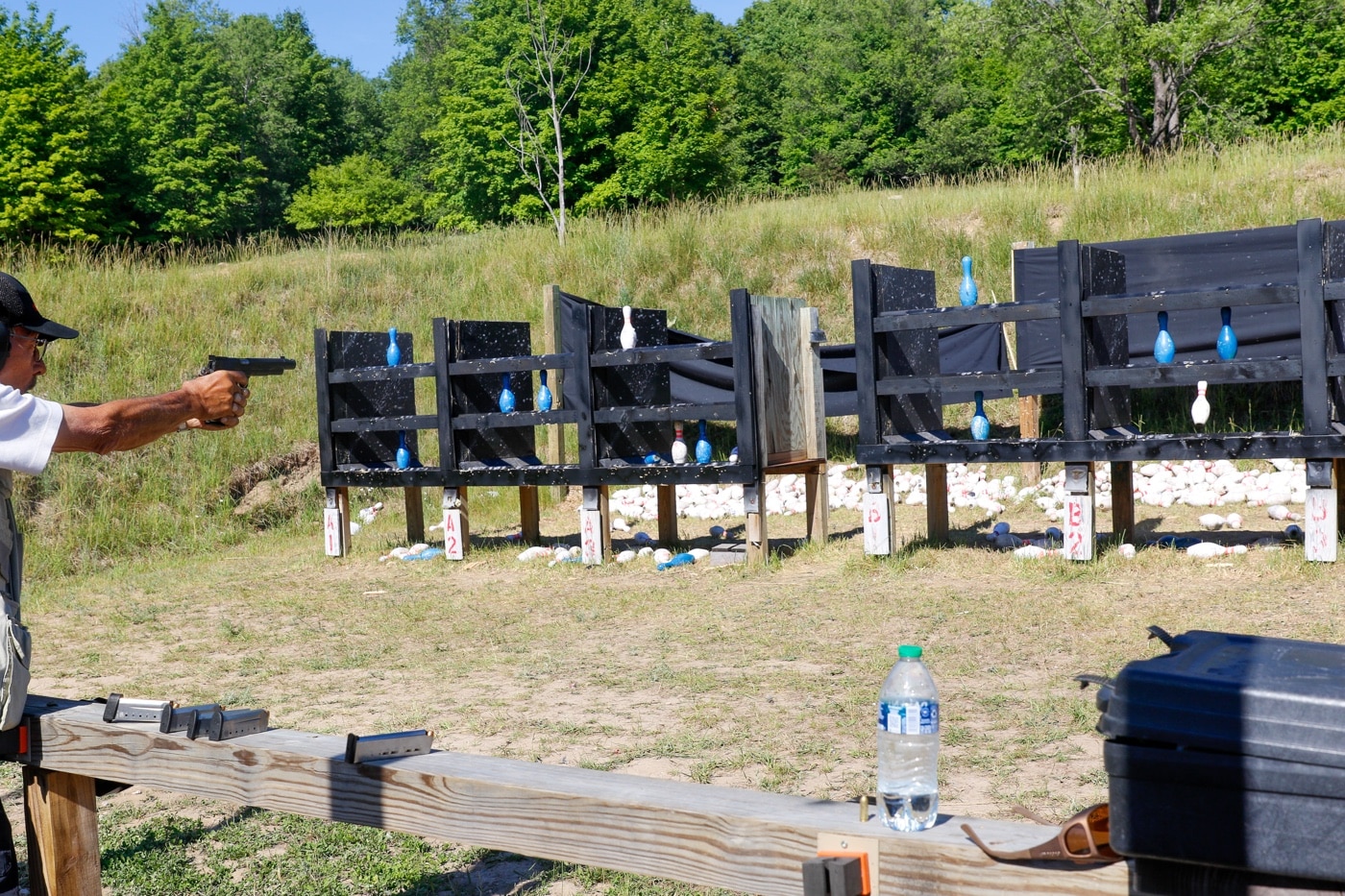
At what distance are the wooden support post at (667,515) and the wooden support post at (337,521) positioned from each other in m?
3.01

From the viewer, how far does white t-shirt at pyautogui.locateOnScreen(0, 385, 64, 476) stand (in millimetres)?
2611

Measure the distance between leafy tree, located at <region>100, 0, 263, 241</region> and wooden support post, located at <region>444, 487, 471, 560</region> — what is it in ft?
111

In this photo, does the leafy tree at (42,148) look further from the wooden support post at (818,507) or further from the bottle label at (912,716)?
the bottle label at (912,716)

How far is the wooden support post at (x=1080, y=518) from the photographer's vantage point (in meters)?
8.10

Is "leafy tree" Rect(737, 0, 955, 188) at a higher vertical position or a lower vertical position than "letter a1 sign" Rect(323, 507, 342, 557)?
higher

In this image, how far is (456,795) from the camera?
236cm

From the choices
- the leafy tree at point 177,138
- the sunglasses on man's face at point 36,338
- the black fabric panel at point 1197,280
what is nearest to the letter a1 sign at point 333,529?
the black fabric panel at point 1197,280

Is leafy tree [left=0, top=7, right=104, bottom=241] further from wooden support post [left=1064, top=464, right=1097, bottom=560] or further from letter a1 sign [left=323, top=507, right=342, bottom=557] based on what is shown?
wooden support post [left=1064, top=464, right=1097, bottom=560]

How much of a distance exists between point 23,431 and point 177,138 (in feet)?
161

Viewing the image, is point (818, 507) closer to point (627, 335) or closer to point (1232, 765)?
point (627, 335)

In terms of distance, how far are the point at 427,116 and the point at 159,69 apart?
1676cm

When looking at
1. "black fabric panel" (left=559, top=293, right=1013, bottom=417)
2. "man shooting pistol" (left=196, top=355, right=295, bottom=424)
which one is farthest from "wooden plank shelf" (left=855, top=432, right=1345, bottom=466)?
"man shooting pistol" (left=196, top=355, right=295, bottom=424)

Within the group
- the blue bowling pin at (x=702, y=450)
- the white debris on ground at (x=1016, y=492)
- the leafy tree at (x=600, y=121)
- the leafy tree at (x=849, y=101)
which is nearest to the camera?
the blue bowling pin at (x=702, y=450)

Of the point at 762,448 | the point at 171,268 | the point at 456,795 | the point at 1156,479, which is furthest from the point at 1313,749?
the point at 171,268
